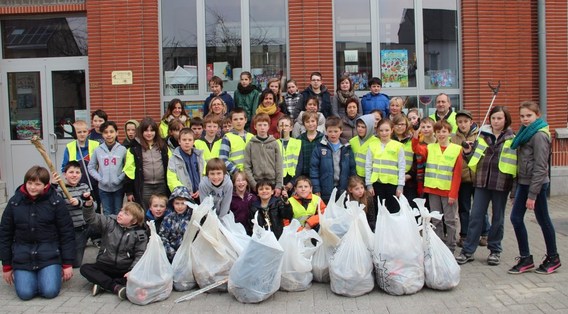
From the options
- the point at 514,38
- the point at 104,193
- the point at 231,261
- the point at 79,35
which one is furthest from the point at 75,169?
the point at 514,38

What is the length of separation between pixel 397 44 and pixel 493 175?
463cm

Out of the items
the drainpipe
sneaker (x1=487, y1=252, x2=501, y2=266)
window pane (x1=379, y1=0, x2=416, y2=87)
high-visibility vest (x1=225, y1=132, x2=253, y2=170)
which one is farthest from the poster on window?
sneaker (x1=487, y1=252, x2=501, y2=266)

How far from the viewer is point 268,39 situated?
33.0 ft

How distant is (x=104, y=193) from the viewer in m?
7.14

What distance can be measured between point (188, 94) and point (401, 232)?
18.8 feet

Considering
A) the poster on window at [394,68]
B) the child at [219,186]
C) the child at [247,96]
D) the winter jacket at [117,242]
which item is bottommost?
the winter jacket at [117,242]

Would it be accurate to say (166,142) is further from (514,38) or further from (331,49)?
(514,38)

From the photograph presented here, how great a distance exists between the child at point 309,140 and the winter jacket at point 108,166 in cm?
→ 219

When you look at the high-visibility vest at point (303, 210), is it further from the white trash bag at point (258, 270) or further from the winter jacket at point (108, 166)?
the winter jacket at point (108, 166)

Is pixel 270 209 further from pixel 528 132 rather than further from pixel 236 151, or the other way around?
pixel 528 132

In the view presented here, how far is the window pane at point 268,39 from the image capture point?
10.0 meters

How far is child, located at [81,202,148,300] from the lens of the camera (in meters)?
5.55

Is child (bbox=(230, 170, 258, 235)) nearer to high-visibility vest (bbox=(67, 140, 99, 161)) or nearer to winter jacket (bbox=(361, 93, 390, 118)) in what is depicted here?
high-visibility vest (bbox=(67, 140, 99, 161))

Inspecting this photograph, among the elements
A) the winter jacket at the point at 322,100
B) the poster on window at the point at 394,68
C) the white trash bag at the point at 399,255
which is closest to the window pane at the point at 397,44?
the poster on window at the point at 394,68
